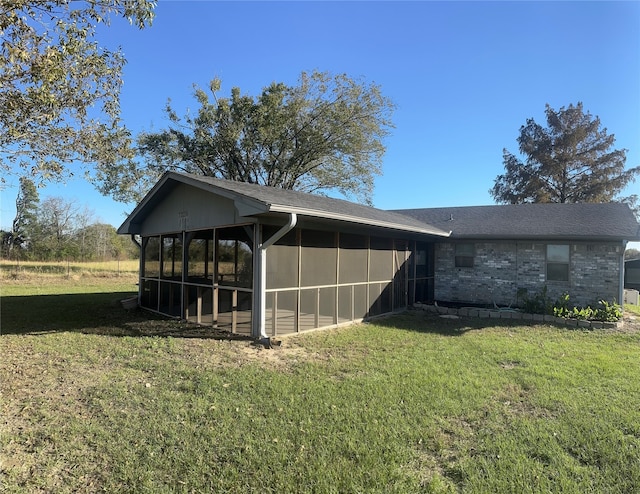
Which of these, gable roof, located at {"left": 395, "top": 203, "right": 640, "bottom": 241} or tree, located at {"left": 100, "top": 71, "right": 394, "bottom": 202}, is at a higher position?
tree, located at {"left": 100, "top": 71, "right": 394, "bottom": 202}

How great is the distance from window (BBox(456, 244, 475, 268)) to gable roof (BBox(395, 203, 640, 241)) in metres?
0.61

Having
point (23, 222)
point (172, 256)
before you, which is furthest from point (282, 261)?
point (23, 222)

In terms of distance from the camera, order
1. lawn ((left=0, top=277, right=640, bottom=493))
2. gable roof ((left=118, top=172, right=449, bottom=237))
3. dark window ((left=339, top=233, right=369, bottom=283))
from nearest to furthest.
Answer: lawn ((left=0, top=277, right=640, bottom=493)), gable roof ((left=118, top=172, right=449, bottom=237)), dark window ((left=339, top=233, right=369, bottom=283))

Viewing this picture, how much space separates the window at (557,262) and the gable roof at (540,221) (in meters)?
0.61

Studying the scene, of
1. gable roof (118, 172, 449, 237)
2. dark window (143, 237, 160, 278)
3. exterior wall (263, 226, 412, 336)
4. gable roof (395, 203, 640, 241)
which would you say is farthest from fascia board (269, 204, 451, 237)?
dark window (143, 237, 160, 278)

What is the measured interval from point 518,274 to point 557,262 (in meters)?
1.10

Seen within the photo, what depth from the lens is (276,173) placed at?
22.5 meters

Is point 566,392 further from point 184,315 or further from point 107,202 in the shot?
point 107,202

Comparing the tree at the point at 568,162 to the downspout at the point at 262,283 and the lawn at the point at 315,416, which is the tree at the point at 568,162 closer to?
the lawn at the point at 315,416

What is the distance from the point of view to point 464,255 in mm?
12852

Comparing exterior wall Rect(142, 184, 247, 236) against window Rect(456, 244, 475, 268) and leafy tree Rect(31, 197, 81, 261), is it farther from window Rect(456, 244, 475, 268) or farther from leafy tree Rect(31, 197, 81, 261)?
leafy tree Rect(31, 197, 81, 261)

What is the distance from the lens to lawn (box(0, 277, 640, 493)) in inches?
113

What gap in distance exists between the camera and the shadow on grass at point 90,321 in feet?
26.1

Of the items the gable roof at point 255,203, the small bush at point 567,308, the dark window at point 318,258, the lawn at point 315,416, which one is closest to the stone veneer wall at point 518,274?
the small bush at point 567,308
